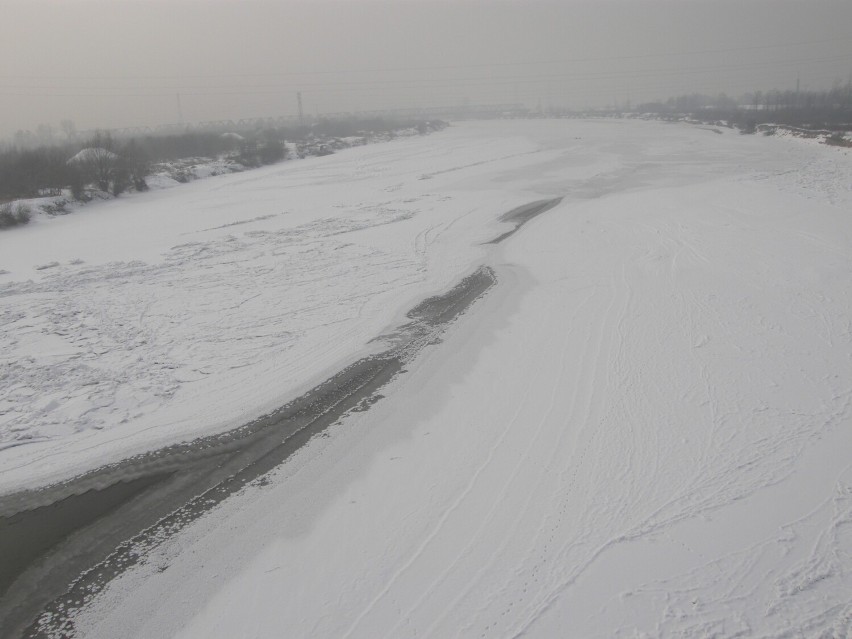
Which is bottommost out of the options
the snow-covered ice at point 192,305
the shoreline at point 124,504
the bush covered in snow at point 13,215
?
the shoreline at point 124,504

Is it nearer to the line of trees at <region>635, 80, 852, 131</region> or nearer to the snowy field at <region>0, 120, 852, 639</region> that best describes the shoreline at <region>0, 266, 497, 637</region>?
the snowy field at <region>0, 120, 852, 639</region>

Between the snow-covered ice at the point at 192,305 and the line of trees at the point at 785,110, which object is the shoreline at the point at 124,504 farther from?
the line of trees at the point at 785,110

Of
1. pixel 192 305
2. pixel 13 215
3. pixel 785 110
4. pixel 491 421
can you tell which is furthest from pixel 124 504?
pixel 785 110

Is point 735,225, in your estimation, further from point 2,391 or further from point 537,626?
point 2,391

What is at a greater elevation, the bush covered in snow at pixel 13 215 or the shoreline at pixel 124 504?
the bush covered in snow at pixel 13 215

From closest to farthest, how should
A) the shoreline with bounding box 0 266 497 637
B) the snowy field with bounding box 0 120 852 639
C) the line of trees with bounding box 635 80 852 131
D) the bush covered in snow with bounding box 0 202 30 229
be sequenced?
the snowy field with bounding box 0 120 852 639 → the shoreline with bounding box 0 266 497 637 → the bush covered in snow with bounding box 0 202 30 229 → the line of trees with bounding box 635 80 852 131

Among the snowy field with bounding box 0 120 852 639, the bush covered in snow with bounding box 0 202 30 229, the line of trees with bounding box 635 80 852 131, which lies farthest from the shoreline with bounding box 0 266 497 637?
the line of trees with bounding box 635 80 852 131

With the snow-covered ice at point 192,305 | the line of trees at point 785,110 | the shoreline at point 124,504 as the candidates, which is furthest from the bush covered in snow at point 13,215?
the line of trees at point 785,110

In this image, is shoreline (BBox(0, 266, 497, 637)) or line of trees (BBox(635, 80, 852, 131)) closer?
shoreline (BBox(0, 266, 497, 637))

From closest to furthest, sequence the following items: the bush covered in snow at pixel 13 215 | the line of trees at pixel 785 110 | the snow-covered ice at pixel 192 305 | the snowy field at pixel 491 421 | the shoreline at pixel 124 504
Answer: the snowy field at pixel 491 421 → the shoreline at pixel 124 504 → the snow-covered ice at pixel 192 305 → the bush covered in snow at pixel 13 215 → the line of trees at pixel 785 110
